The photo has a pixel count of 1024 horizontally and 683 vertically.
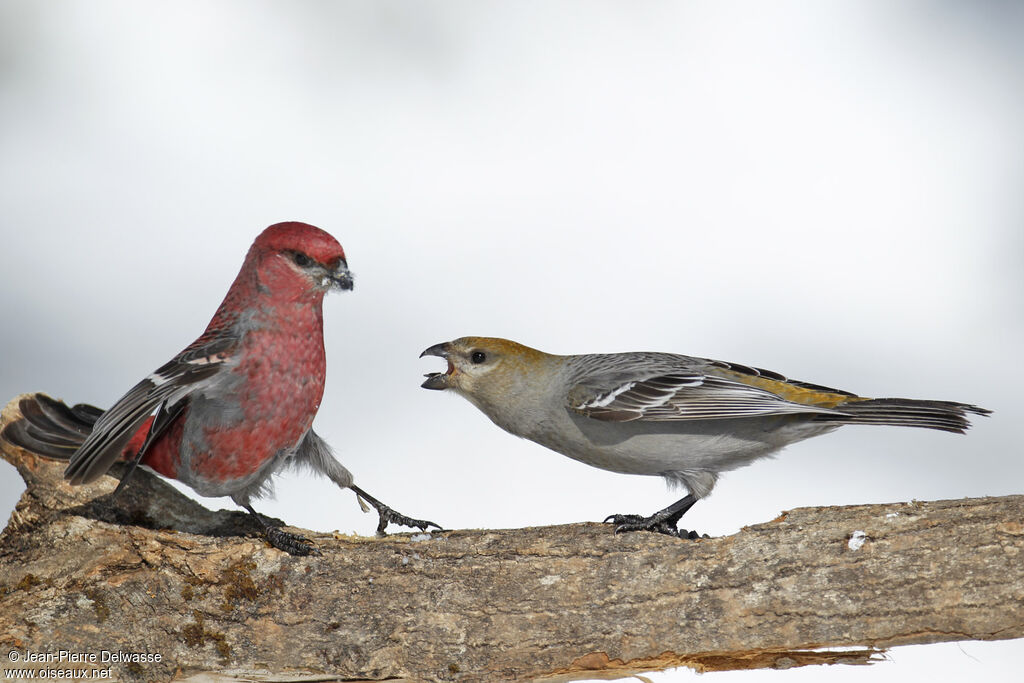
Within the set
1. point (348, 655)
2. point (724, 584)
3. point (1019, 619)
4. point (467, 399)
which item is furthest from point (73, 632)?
point (1019, 619)

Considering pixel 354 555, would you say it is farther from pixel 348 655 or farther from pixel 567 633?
pixel 567 633

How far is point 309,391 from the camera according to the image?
4547mm

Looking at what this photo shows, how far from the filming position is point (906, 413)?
5.13 m

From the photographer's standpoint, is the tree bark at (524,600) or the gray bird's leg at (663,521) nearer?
the tree bark at (524,600)

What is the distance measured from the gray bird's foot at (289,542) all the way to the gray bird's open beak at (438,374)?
1.30m

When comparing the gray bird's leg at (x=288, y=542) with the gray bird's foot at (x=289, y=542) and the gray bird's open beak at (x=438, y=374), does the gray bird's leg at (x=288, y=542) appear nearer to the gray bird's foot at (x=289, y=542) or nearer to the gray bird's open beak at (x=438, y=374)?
the gray bird's foot at (x=289, y=542)

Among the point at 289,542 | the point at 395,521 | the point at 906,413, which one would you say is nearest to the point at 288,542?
the point at 289,542

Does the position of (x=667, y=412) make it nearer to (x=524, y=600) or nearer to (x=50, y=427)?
(x=524, y=600)

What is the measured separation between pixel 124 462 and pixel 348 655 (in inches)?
59.9

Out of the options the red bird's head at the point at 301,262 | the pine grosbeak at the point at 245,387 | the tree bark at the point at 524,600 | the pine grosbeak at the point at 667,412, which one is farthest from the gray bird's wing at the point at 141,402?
the pine grosbeak at the point at 667,412

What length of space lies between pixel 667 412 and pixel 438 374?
1.39 m

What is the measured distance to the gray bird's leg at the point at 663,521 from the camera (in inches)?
190

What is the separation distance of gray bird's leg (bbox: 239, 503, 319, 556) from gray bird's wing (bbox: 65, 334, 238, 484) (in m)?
0.81

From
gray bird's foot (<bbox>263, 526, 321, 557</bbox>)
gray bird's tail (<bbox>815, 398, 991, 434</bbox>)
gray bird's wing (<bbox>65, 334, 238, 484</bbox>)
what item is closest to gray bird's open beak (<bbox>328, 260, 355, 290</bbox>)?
gray bird's wing (<bbox>65, 334, 238, 484</bbox>)
